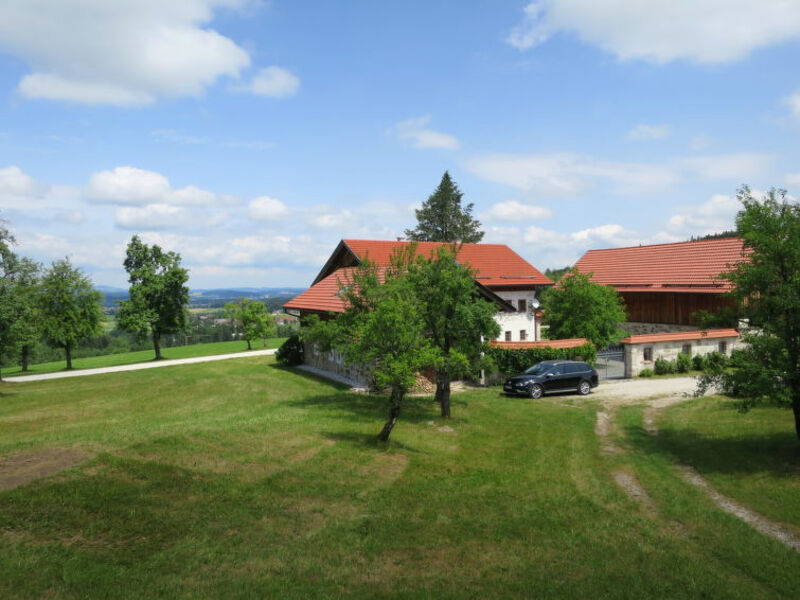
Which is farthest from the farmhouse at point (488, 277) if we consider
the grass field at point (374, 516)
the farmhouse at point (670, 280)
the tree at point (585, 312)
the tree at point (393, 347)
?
the grass field at point (374, 516)

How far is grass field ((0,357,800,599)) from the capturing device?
7293 mm

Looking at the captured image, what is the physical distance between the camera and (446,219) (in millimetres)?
70250

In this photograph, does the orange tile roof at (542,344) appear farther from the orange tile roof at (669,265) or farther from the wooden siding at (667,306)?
the orange tile roof at (669,265)

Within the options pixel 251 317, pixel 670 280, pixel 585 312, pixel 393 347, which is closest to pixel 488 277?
pixel 585 312

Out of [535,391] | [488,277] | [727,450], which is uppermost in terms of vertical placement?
[488,277]

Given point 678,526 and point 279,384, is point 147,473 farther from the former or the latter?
point 279,384

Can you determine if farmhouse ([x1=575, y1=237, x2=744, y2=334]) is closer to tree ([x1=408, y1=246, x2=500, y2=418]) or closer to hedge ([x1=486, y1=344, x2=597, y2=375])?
hedge ([x1=486, y1=344, x2=597, y2=375])

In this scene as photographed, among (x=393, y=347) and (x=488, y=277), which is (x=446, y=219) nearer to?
(x=488, y=277)

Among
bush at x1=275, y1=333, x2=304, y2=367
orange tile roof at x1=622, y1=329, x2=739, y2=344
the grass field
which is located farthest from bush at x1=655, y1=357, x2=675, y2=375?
bush at x1=275, y1=333, x2=304, y2=367

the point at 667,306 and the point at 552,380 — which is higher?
the point at 667,306

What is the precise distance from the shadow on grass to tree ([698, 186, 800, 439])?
3.86 feet

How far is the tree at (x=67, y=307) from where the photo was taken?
42.0 m

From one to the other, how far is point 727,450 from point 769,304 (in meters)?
4.65

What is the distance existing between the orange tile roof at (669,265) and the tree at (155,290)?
3655 centimetres
